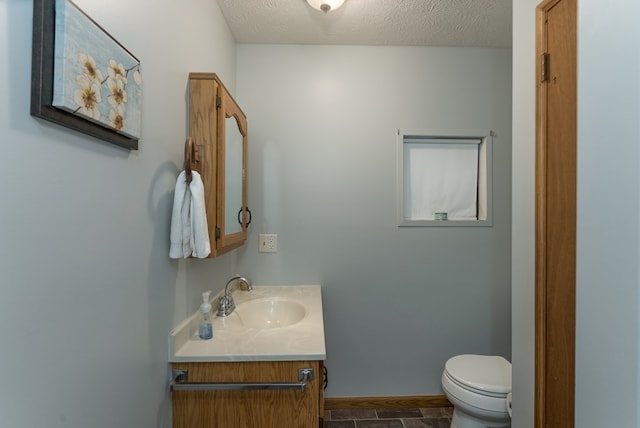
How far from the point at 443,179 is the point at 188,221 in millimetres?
1799

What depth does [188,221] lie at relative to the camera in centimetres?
112

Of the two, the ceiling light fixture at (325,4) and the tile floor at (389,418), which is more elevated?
the ceiling light fixture at (325,4)

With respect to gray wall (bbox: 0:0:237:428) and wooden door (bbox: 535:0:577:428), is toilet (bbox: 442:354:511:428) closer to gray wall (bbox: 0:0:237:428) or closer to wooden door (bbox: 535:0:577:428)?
wooden door (bbox: 535:0:577:428)

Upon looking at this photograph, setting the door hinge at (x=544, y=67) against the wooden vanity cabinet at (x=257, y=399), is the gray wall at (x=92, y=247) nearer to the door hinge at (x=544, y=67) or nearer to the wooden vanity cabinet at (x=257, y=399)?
the wooden vanity cabinet at (x=257, y=399)

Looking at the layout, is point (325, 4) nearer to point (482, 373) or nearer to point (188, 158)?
point (188, 158)

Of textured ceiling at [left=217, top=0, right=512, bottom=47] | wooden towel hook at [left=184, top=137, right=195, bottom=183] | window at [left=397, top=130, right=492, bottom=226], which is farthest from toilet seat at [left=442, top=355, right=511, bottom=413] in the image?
textured ceiling at [left=217, top=0, right=512, bottom=47]

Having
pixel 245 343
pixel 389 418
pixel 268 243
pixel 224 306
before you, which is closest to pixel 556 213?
pixel 245 343

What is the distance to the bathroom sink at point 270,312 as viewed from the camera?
175 centimetres

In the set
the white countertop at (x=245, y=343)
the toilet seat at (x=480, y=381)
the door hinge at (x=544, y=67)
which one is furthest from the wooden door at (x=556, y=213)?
the white countertop at (x=245, y=343)

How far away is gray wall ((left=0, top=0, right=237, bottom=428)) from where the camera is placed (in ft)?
1.85

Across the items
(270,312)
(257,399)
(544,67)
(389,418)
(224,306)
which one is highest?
(544,67)

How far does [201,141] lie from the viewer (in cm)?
131

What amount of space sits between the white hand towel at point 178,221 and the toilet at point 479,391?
1530 millimetres

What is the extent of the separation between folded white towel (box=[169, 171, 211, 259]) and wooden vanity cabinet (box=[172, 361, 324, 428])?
1.49 feet
